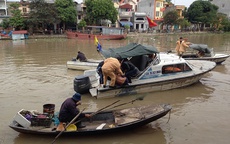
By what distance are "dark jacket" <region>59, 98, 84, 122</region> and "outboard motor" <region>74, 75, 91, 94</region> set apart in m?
3.34

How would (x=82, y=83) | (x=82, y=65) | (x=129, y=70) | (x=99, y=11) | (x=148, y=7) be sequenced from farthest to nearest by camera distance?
(x=148, y=7) < (x=99, y=11) < (x=82, y=65) < (x=129, y=70) < (x=82, y=83)

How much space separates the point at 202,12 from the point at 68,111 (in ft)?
211

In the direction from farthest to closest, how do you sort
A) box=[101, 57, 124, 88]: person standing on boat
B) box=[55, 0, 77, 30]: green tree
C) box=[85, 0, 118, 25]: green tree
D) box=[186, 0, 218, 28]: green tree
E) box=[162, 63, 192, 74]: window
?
box=[186, 0, 218, 28]: green tree < box=[85, 0, 118, 25]: green tree < box=[55, 0, 77, 30]: green tree < box=[162, 63, 192, 74]: window < box=[101, 57, 124, 88]: person standing on boat

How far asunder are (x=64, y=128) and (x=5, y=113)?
3494 millimetres

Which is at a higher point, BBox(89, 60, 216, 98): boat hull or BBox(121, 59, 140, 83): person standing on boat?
BBox(121, 59, 140, 83): person standing on boat

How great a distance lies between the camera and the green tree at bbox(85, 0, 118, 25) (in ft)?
151

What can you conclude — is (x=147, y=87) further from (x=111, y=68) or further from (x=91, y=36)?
(x=91, y=36)

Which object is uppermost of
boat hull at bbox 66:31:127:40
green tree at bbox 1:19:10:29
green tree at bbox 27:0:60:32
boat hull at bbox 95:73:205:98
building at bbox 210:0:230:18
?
building at bbox 210:0:230:18

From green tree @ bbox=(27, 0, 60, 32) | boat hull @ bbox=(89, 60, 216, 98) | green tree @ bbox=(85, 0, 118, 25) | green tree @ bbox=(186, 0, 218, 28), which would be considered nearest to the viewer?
boat hull @ bbox=(89, 60, 216, 98)

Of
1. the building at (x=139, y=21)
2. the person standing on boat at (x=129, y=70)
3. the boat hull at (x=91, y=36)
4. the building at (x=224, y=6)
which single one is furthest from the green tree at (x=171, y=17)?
the person standing on boat at (x=129, y=70)

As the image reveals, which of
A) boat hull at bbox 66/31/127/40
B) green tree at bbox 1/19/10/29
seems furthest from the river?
green tree at bbox 1/19/10/29

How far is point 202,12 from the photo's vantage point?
205ft

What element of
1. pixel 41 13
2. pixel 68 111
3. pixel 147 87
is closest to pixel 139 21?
pixel 41 13

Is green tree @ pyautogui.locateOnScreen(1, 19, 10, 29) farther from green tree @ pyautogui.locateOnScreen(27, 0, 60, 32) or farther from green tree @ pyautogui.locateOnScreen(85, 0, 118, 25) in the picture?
green tree @ pyautogui.locateOnScreen(85, 0, 118, 25)
